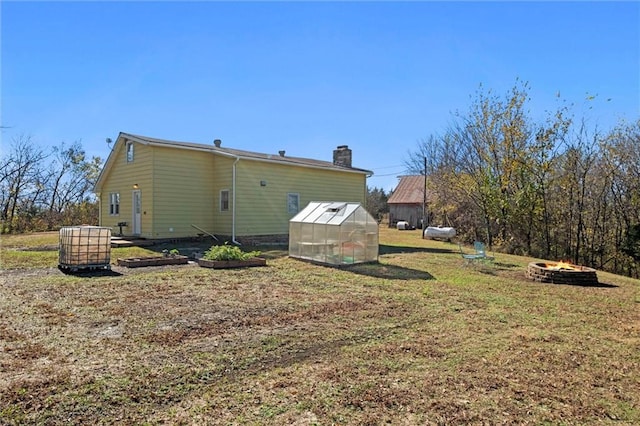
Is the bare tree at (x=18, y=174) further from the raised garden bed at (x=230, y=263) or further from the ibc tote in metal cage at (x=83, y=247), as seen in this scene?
the raised garden bed at (x=230, y=263)

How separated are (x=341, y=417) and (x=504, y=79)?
17.9 metres

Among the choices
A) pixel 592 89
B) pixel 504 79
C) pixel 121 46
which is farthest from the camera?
pixel 504 79

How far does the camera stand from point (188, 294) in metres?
6.96

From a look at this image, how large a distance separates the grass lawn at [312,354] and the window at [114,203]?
971 centimetres

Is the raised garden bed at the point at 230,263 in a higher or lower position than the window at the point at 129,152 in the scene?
lower

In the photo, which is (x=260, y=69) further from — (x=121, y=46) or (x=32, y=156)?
(x=32, y=156)

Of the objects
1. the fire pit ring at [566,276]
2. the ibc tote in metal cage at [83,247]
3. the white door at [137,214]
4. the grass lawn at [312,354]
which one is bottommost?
the grass lawn at [312,354]

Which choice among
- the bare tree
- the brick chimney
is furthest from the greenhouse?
the bare tree

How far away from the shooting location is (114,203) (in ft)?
57.4

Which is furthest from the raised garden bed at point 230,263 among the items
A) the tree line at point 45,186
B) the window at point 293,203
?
the tree line at point 45,186

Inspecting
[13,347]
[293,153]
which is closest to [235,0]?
[13,347]

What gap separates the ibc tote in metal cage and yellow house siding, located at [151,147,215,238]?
5.44 metres

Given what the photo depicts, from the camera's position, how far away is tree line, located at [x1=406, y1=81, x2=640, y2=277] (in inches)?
604

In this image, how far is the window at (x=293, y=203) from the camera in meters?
17.6
